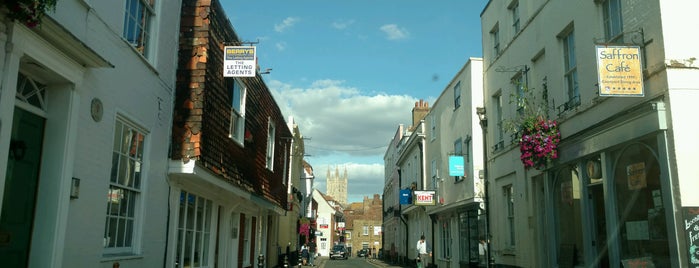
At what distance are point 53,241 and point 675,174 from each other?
818 cm

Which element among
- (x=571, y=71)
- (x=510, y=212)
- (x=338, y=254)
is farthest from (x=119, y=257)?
(x=338, y=254)

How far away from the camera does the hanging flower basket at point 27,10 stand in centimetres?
486

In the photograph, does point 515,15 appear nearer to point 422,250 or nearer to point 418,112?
point 422,250

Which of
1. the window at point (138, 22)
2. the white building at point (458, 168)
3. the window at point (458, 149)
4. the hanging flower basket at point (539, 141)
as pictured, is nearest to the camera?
the window at point (138, 22)

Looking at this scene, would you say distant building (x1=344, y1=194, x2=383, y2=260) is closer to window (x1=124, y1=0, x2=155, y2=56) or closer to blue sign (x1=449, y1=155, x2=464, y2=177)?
blue sign (x1=449, y1=155, x2=464, y2=177)

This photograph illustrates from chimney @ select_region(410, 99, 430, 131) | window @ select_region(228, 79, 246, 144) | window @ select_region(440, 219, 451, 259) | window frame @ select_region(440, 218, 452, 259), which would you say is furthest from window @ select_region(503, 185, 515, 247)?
chimney @ select_region(410, 99, 430, 131)

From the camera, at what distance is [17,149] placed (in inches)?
228

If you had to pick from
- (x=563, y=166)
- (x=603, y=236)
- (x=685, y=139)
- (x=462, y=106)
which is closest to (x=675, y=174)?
(x=685, y=139)

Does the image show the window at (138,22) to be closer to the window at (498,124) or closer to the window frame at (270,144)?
the window frame at (270,144)

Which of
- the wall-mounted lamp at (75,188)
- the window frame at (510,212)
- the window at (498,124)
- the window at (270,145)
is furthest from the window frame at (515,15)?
the wall-mounted lamp at (75,188)

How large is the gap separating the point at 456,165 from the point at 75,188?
48.9 feet

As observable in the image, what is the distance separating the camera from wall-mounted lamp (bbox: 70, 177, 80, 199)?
6548mm

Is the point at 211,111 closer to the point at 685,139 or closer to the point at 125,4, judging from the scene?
the point at 125,4

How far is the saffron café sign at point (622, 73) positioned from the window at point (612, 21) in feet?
3.62
